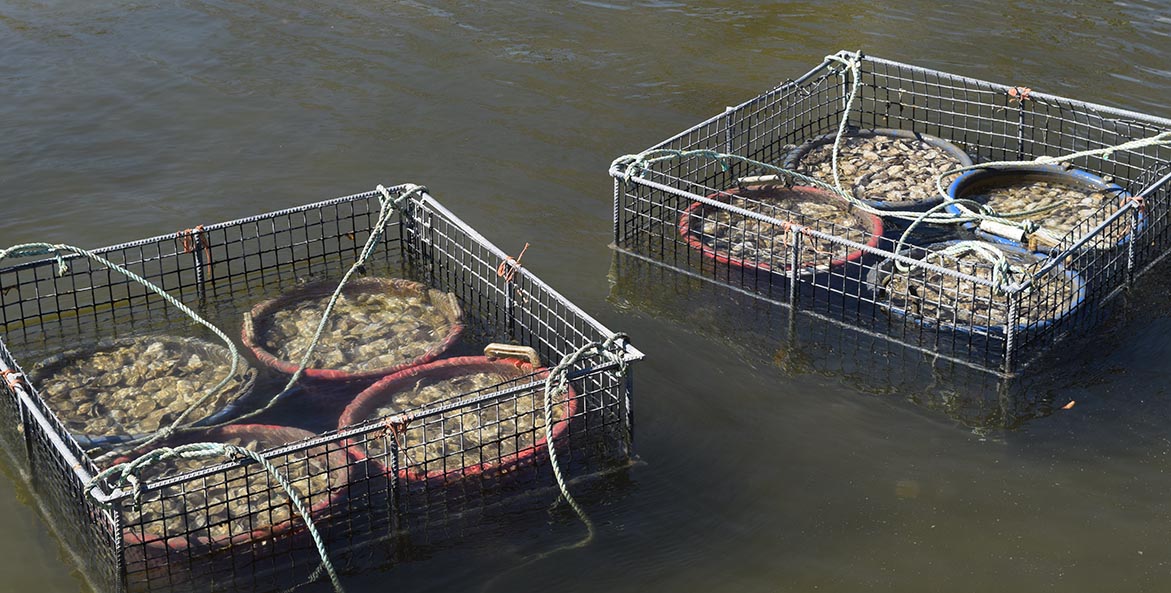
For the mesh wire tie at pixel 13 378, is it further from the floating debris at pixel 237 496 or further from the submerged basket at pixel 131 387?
the floating debris at pixel 237 496

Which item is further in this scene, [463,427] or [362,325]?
[362,325]

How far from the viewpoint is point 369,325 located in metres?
8.36

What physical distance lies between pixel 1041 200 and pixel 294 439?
574 cm

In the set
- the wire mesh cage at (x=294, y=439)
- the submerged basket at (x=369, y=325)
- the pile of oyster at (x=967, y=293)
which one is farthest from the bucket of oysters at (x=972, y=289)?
the submerged basket at (x=369, y=325)

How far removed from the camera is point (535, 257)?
366 inches

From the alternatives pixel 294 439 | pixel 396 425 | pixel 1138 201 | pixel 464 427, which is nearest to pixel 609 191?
pixel 464 427

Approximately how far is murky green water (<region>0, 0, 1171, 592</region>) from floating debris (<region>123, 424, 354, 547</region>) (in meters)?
0.46

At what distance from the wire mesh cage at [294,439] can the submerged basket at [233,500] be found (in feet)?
0.04

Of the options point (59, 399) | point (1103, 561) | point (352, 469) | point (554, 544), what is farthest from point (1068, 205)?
point (59, 399)

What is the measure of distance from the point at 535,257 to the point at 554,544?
302cm

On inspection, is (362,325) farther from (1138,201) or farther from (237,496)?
(1138,201)

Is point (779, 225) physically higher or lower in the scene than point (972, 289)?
higher

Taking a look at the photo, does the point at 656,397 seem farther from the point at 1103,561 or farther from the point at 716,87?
the point at 716,87

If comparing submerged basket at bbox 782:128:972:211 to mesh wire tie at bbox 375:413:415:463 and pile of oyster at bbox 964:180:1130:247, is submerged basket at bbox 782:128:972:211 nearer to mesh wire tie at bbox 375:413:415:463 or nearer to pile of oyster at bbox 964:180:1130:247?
pile of oyster at bbox 964:180:1130:247
